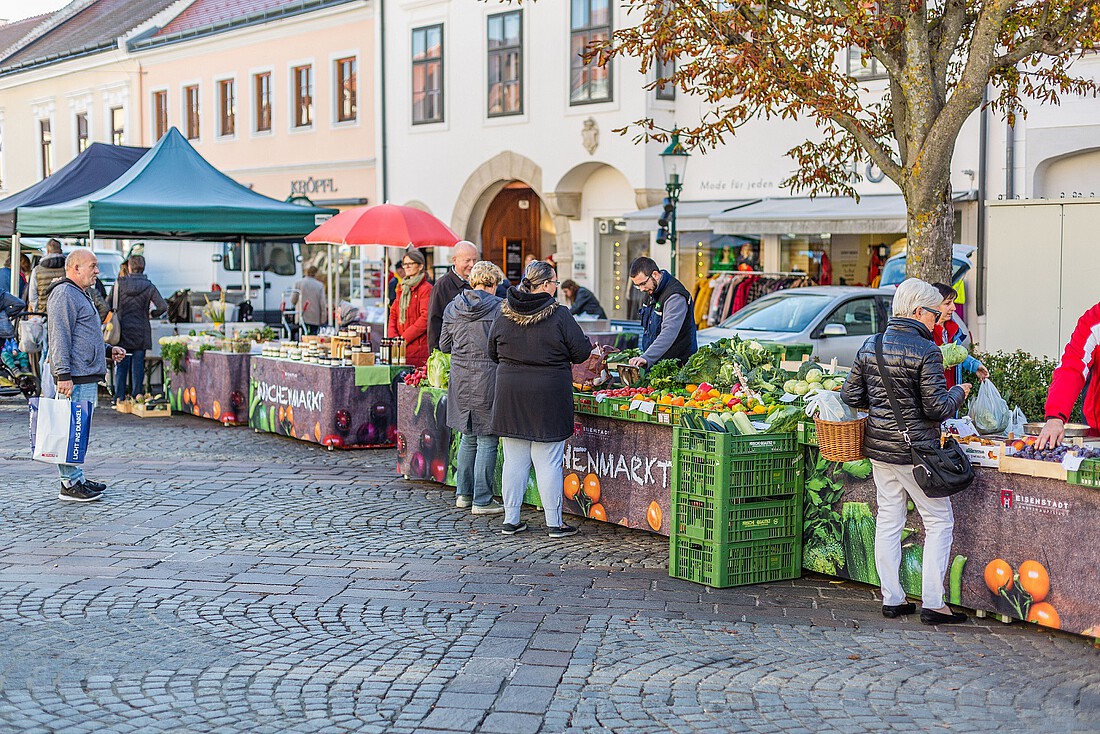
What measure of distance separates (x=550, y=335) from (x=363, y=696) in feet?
10.4

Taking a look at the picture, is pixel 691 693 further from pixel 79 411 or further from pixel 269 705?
pixel 79 411

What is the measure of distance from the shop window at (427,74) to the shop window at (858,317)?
14.0m

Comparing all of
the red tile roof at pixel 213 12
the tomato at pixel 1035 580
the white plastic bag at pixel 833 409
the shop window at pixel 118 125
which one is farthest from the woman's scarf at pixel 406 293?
the shop window at pixel 118 125

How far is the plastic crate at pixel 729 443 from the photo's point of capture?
695cm

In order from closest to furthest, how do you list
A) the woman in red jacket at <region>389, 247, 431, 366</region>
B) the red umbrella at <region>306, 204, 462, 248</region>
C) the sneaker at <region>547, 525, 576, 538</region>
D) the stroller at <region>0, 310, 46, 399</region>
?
the sneaker at <region>547, 525, 576, 538</region>
the woman in red jacket at <region>389, 247, 431, 366</region>
the red umbrella at <region>306, 204, 462, 248</region>
the stroller at <region>0, 310, 46, 399</region>

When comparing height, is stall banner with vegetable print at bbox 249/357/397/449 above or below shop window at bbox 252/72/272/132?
below

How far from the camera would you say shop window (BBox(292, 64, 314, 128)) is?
→ 30484 mm

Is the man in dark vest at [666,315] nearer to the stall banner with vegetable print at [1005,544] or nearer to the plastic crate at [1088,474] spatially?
the stall banner with vegetable print at [1005,544]

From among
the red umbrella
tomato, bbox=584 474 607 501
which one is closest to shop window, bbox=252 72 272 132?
the red umbrella

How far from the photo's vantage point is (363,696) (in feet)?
17.7

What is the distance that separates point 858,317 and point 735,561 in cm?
880

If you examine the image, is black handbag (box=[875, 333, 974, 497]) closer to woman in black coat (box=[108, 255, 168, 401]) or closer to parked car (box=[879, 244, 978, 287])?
woman in black coat (box=[108, 255, 168, 401])

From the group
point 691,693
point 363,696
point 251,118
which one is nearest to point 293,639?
point 363,696

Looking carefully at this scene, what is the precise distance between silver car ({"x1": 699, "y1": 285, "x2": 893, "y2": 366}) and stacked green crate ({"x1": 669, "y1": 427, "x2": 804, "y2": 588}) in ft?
25.0
